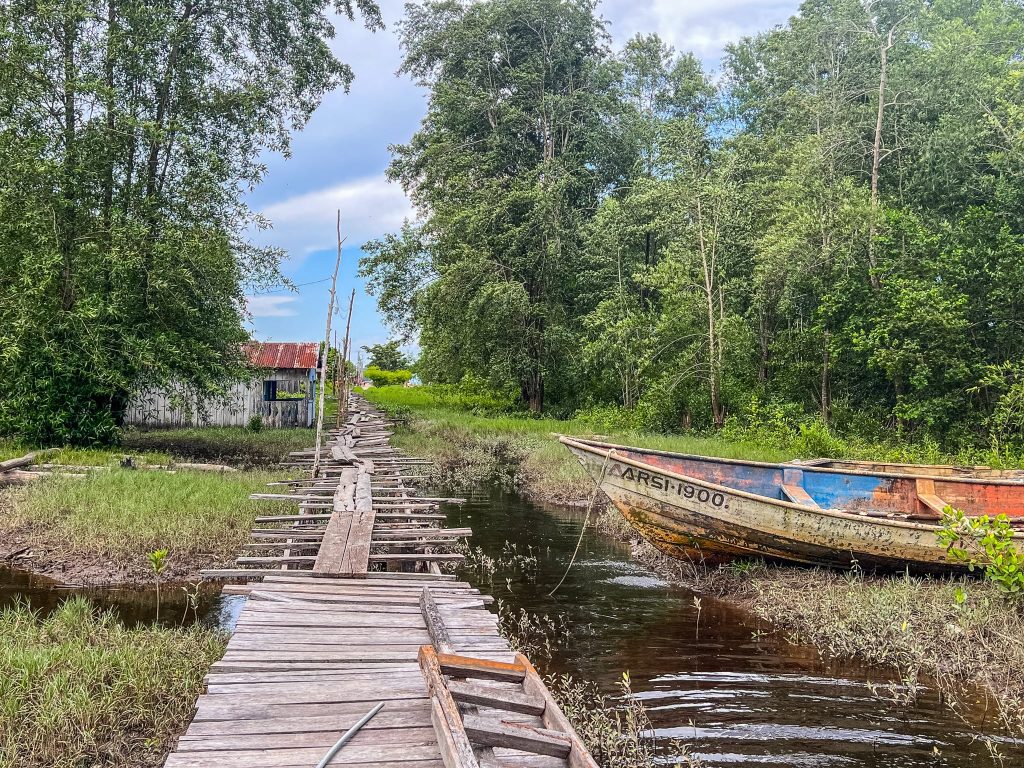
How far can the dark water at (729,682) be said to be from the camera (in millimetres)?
4730

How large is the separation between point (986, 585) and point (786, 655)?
2.75m

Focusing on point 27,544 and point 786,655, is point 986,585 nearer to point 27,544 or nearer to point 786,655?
point 786,655

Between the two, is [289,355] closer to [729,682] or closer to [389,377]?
[729,682]

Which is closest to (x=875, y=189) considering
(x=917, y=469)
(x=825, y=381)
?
(x=825, y=381)

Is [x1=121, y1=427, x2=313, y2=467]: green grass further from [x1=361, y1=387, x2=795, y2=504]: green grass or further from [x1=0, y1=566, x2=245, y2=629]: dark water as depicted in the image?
[x1=0, y1=566, x2=245, y2=629]: dark water

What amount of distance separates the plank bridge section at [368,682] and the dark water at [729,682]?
1714mm

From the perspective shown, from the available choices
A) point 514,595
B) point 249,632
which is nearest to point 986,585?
point 514,595

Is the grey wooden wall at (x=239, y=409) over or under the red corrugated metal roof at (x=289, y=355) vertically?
under

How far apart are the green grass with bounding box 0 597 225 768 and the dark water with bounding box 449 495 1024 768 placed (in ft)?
10.2

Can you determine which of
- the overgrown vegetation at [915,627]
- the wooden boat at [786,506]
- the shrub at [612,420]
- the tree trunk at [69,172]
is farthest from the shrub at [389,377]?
the overgrown vegetation at [915,627]

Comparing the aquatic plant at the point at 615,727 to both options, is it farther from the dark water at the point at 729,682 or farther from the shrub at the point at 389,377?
the shrub at the point at 389,377

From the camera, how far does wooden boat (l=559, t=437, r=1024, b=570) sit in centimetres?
758

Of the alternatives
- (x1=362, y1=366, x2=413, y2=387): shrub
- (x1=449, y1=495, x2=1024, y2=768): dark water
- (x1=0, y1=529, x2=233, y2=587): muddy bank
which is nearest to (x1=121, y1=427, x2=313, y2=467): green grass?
(x1=0, y1=529, x2=233, y2=587): muddy bank

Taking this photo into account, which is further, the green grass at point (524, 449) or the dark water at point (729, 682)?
the green grass at point (524, 449)
